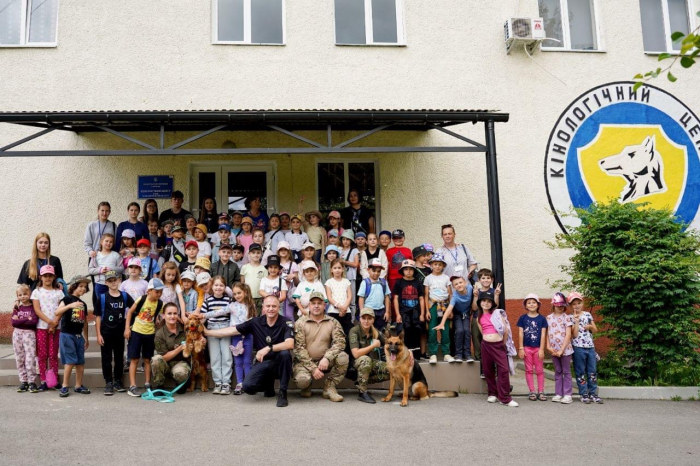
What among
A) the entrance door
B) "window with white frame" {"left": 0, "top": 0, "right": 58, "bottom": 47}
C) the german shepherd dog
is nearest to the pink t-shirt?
the german shepherd dog

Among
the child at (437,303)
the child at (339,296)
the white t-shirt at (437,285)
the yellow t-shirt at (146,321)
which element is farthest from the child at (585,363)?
the yellow t-shirt at (146,321)

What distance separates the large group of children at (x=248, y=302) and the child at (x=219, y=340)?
13mm

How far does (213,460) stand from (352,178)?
22.7 feet

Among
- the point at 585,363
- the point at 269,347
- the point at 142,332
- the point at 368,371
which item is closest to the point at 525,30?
the point at 585,363

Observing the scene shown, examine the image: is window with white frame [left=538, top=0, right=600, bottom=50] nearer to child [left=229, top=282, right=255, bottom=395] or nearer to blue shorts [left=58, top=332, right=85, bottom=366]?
child [left=229, top=282, right=255, bottom=395]

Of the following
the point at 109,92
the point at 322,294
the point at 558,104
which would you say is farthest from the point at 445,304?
the point at 109,92

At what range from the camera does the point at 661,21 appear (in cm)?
1179

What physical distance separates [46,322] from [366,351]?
403 centimetres

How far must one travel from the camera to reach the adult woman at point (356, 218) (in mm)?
9961

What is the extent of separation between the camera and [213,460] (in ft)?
16.0

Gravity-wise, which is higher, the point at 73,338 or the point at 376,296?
the point at 376,296

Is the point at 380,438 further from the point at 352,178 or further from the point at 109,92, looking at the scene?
the point at 109,92

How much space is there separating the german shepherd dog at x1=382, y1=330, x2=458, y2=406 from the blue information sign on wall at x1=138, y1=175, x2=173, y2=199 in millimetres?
5314

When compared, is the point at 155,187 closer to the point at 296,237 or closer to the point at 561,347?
the point at 296,237
